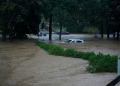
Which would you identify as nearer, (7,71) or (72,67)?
(7,71)

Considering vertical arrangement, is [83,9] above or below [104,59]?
above

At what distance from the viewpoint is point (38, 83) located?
9.46m

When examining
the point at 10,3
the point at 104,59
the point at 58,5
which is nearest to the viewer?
the point at 104,59

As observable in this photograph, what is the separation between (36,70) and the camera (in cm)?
1254

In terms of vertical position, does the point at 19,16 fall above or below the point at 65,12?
below

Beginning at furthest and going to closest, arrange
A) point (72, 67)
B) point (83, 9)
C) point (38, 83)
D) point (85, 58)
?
point (83, 9)
point (85, 58)
point (72, 67)
point (38, 83)

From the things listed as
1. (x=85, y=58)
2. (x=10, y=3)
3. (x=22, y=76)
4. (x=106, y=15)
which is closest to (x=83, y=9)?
(x=106, y=15)

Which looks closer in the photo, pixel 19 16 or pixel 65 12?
pixel 19 16

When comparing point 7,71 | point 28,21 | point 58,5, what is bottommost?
point 7,71

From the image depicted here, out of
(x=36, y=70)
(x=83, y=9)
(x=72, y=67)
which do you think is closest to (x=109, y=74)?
(x=72, y=67)

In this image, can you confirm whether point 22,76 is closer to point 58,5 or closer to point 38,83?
point 38,83

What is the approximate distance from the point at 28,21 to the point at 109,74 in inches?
1187

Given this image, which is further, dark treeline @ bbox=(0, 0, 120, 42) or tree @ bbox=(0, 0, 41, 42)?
dark treeline @ bbox=(0, 0, 120, 42)

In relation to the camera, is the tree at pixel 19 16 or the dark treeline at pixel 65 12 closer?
the tree at pixel 19 16
